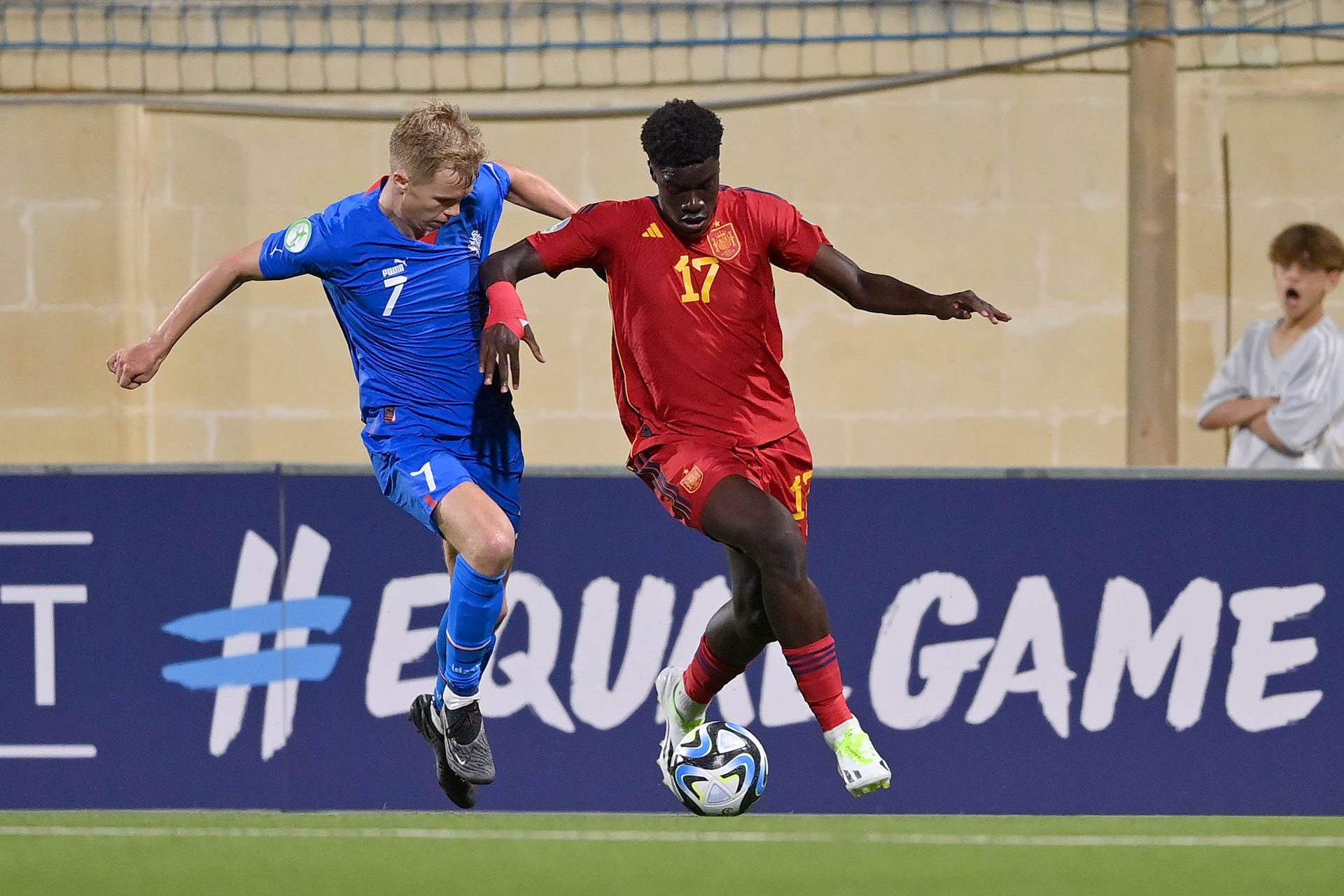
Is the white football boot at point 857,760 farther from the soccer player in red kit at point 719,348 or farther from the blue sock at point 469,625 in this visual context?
the blue sock at point 469,625

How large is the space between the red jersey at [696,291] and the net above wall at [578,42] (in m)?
4.13

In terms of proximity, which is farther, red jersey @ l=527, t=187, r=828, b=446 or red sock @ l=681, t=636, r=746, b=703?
red sock @ l=681, t=636, r=746, b=703

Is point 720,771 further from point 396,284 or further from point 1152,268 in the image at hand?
point 1152,268

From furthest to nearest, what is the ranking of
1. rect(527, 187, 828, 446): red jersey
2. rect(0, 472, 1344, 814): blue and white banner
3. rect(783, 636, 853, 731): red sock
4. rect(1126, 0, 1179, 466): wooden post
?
rect(1126, 0, 1179, 466): wooden post
rect(0, 472, 1344, 814): blue and white banner
rect(527, 187, 828, 446): red jersey
rect(783, 636, 853, 731): red sock

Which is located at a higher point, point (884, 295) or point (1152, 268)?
point (1152, 268)

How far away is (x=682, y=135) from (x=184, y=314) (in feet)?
4.48

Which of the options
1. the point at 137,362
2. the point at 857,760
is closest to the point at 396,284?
the point at 137,362

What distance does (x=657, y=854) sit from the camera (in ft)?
20.7

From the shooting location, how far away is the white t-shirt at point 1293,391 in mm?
6949

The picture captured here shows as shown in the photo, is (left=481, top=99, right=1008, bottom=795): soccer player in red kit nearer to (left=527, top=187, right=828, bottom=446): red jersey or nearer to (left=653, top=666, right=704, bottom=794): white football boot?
(left=527, top=187, right=828, bottom=446): red jersey

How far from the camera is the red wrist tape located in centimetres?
451

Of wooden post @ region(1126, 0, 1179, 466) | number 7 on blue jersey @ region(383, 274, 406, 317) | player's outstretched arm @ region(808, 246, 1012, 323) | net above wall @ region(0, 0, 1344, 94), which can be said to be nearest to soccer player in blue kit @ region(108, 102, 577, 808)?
number 7 on blue jersey @ region(383, 274, 406, 317)

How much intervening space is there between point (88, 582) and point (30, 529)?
29 cm

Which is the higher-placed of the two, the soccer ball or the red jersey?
the red jersey
